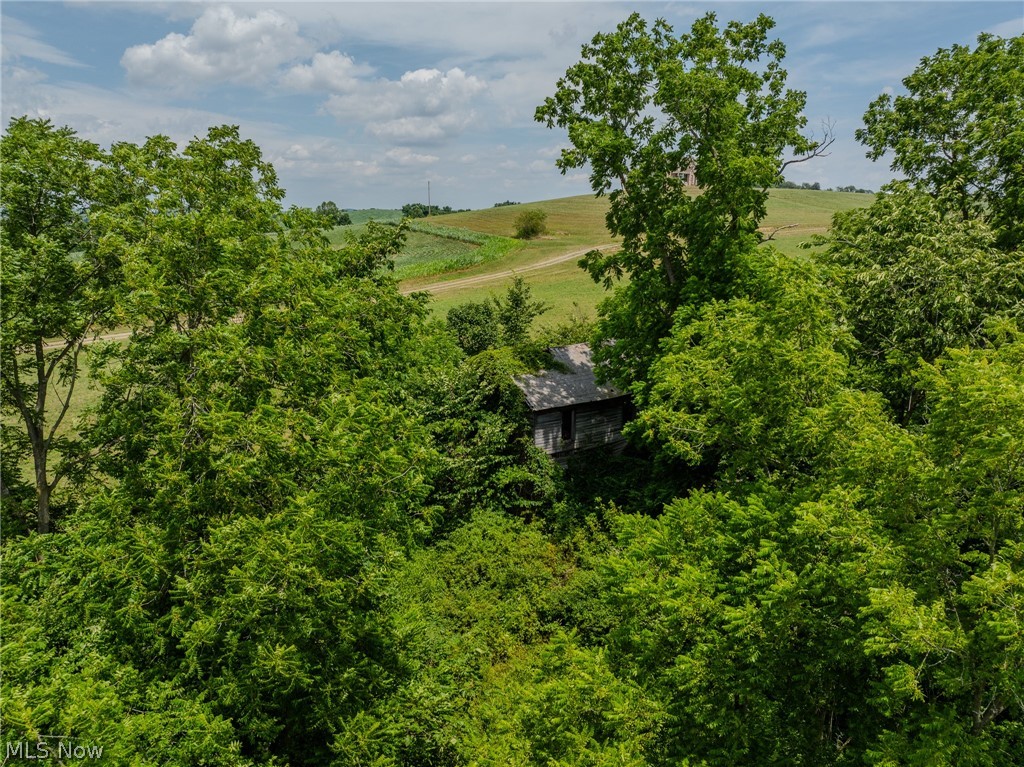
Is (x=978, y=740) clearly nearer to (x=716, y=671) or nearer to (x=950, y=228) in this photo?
(x=716, y=671)

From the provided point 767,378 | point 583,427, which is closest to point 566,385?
point 583,427

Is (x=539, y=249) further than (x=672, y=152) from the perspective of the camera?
Yes

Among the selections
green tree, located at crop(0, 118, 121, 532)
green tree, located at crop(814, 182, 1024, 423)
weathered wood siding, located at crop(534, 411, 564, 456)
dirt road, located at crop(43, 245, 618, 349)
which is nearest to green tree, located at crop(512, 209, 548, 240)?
dirt road, located at crop(43, 245, 618, 349)

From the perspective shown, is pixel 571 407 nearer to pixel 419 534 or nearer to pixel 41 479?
pixel 419 534

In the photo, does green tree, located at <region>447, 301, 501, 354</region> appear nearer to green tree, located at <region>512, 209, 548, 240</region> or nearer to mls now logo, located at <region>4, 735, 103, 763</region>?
mls now logo, located at <region>4, 735, 103, 763</region>

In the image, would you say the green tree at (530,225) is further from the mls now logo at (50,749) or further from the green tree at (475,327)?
the mls now logo at (50,749)
